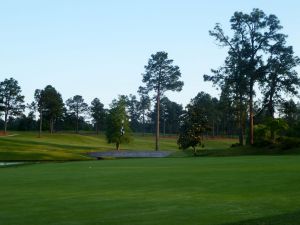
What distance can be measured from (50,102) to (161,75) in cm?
4347

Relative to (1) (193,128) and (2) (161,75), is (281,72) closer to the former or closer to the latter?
(1) (193,128)

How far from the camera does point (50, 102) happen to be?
11731 cm

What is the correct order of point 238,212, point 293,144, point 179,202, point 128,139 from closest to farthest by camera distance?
1. point 238,212
2. point 179,202
3. point 293,144
4. point 128,139

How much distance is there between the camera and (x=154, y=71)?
83.1 m

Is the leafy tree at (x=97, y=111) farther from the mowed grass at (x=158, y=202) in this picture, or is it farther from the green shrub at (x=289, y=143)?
the mowed grass at (x=158, y=202)

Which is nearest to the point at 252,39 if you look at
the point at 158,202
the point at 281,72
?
the point at 281,72

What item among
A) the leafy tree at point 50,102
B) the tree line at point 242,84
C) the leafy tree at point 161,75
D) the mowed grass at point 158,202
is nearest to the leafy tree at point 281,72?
the tree line at point 242,84

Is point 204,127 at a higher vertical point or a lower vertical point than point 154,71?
lower

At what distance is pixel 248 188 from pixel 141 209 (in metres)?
4.93

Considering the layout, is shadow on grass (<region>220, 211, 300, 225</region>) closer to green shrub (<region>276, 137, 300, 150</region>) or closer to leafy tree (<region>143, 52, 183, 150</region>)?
green shrub (<region>276, 137, 300, 150</region>)

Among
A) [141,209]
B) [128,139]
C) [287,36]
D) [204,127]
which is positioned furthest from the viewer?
[128,139]

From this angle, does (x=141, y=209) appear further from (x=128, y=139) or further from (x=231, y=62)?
(x=128, y=139)

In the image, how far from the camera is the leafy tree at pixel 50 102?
117188 mm

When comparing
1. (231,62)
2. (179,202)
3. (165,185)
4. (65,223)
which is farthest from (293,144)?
(65,223)
